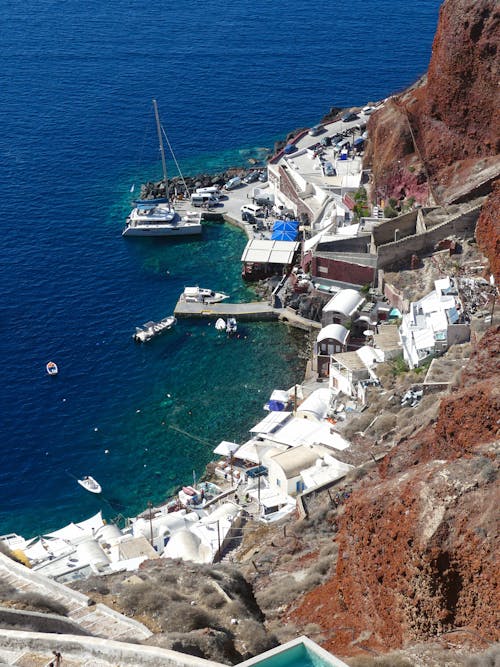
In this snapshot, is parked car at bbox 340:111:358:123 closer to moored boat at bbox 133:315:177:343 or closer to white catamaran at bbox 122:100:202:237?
white catamaran at bbox 122:100:202:237

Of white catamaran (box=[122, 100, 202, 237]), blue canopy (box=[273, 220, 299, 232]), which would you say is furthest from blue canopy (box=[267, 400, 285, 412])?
white catamaran (box=[122, 100, 202, 237])

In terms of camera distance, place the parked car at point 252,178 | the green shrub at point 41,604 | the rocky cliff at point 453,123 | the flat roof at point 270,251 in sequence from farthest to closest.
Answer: the parked car at point 252,178 < the flat roof at point 270,251 < the rocky cliff at point 453,123 < the green shrub at point 41,604

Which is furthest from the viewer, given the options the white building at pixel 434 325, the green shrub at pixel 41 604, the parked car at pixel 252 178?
the parked car at pixel 252 178

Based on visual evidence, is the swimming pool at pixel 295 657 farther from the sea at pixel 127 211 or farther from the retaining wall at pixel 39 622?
the sea at pixel 127 211

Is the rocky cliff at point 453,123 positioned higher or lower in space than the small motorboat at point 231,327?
higher

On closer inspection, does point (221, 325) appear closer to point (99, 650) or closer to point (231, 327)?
point (231, 327)

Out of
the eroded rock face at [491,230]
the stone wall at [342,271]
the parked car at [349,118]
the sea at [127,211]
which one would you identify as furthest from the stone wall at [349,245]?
the parked car at [349,118]

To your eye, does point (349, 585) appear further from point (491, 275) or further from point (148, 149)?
point (148, 149)
